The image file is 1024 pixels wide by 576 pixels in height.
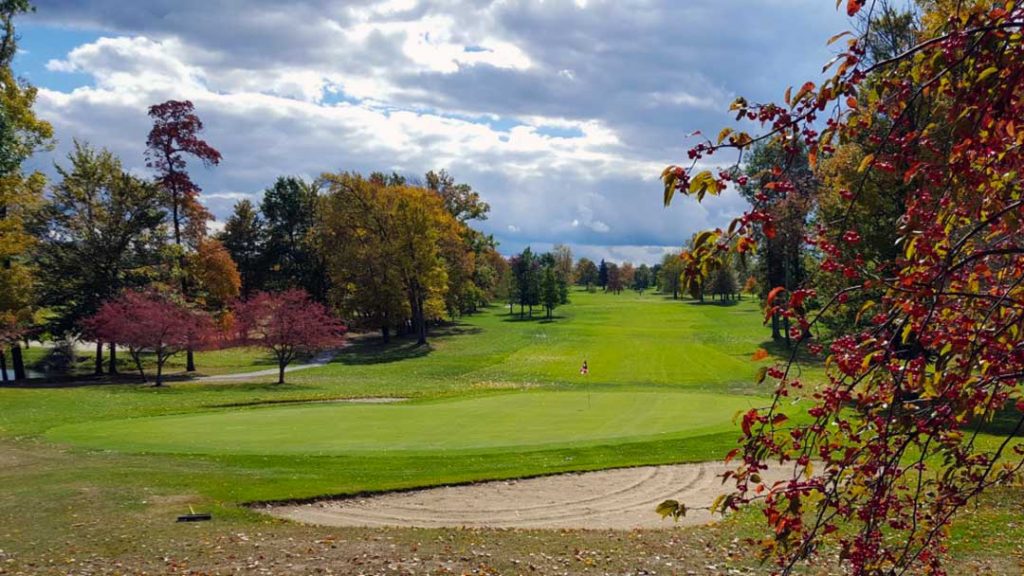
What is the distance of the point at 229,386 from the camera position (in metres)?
36.8

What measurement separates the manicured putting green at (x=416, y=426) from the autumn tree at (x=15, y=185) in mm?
9185

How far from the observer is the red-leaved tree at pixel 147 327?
115 feet

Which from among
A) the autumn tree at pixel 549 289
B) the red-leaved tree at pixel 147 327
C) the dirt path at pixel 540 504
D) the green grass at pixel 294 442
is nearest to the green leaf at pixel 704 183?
the green grass at pixel 294 442

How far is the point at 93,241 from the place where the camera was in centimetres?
4312

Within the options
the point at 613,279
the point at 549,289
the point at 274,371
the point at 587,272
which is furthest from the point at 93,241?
the point at 587,272

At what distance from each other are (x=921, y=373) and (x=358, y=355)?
174 feet

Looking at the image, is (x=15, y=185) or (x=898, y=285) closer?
(x=898, y=285)

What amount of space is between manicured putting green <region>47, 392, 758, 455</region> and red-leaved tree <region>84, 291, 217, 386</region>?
11.8m

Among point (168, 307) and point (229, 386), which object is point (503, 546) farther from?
point (168, 307)

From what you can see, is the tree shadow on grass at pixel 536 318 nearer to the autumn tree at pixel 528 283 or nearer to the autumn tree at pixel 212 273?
the autumn tree at pixel 528 283

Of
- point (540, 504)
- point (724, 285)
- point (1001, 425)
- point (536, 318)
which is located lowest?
point (540, 504)

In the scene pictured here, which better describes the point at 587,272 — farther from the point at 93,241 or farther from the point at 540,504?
the point at 540,504

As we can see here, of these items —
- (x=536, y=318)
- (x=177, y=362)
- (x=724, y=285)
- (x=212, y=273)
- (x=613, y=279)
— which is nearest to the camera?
(x=212, y=273)

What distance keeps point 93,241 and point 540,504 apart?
39.0 metres
